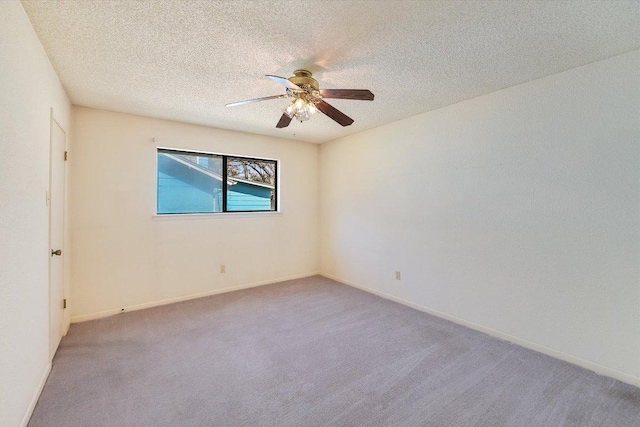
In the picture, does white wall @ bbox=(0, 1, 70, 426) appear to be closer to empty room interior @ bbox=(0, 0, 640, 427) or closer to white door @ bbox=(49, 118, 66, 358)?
empty room interior @ bbox=(0, 0, 640, 427)

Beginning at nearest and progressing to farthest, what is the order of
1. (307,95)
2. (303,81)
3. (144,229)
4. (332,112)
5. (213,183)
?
(303,81)
(307,95)
(332,112)
(144,229)
(213,183)

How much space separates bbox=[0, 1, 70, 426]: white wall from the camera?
1372 mm

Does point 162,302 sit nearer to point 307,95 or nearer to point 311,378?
point 311,378

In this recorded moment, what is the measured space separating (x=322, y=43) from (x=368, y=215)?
103 inches

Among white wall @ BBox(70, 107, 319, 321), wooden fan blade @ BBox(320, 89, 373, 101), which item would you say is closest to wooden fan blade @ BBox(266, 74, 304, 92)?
wooden fan blade @ BBox(320, 89, 373, 101)

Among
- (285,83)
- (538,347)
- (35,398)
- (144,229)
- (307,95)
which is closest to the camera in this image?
(35,398)

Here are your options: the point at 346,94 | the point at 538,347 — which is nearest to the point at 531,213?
the point at 538,347

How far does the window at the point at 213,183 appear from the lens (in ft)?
12.3

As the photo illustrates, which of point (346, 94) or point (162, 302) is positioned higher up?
point (346, 94)

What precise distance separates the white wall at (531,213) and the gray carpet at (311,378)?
0.29 metres

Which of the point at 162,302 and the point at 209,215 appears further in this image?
the point at 209,215

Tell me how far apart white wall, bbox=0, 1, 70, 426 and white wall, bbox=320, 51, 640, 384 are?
341cm

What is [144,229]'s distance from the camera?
344 centimetres

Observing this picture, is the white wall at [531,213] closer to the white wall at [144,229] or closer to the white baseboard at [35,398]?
the white wall at [144,229]
